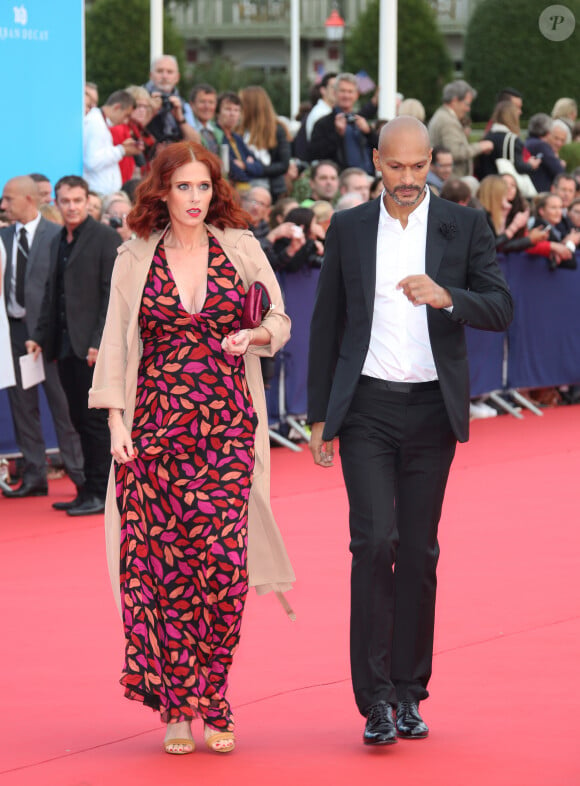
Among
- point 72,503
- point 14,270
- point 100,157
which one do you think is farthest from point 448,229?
point 100,157

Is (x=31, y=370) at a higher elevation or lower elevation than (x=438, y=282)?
lower

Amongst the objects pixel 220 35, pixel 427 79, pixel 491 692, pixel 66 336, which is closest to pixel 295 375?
pixel 66 336

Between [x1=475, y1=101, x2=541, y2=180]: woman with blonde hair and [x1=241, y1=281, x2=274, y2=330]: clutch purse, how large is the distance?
40.5 feet

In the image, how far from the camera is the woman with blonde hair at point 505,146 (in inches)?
696

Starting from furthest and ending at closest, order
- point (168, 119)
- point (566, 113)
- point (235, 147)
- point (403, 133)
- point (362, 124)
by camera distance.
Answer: point (566, 113) → point (362, 124) → point (235, 147) → point (168, 119) → point (403, 133)

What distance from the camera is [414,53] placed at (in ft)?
165

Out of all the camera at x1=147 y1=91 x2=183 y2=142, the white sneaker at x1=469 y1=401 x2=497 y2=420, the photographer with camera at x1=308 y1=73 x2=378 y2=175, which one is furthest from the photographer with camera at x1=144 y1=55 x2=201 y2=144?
the white sneaker at x1=469 y1=401 x2=497 y2=420

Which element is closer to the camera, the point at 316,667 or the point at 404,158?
the point at 404,158

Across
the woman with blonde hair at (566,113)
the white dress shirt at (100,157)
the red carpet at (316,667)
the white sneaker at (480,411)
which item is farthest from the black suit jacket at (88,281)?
the woman with blonde hair at (566,113)

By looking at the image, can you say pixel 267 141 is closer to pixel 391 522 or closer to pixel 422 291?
pixel 391 522

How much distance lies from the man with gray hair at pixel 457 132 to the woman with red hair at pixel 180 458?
1147cm

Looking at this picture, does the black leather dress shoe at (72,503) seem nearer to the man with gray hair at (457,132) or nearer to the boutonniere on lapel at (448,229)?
the boutonniere on lapel at (448,229)

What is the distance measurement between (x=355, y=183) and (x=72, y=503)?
208 inches

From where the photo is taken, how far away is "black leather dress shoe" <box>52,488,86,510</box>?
1061 cm
